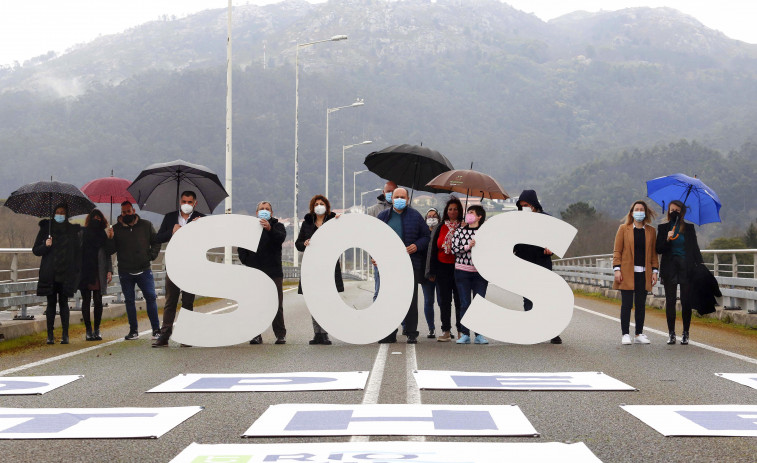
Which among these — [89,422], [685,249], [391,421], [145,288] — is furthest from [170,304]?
[685,249]

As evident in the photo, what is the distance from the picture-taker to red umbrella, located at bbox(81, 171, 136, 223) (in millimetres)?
14070

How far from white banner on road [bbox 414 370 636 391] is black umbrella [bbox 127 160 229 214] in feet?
17.5

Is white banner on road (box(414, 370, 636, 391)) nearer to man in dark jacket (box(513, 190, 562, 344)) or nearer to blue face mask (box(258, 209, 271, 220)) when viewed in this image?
man in dark jacket (box(513, 190, 562, 344))

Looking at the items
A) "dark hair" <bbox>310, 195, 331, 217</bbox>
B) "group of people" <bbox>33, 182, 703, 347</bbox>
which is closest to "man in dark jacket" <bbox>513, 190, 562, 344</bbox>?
"group of people" <bbox>33, 182, 703, 347</bbox>

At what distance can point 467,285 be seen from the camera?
41.2ft

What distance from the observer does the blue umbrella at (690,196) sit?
1245 centimetres

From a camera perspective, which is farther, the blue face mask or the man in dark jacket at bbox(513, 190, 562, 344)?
the man in dark jacket at bbox(513, 190, 562, 344)

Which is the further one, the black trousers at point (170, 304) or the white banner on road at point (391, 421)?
the black trousers at point (170, 304)

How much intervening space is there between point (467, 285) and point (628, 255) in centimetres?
216

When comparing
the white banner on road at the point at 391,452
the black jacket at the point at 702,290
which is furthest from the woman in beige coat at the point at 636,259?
the white banner on road at the point at 391,452

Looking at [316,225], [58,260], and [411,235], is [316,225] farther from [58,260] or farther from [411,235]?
[58,260]

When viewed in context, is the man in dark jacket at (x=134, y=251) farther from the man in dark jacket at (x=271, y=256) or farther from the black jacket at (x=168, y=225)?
the man in dark jacket at (x=271, y=256)

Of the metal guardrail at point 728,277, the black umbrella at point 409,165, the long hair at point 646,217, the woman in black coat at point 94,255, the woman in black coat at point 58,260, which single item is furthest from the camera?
the metal guardrail at point 728,277

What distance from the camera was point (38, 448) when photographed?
5.78 meters
